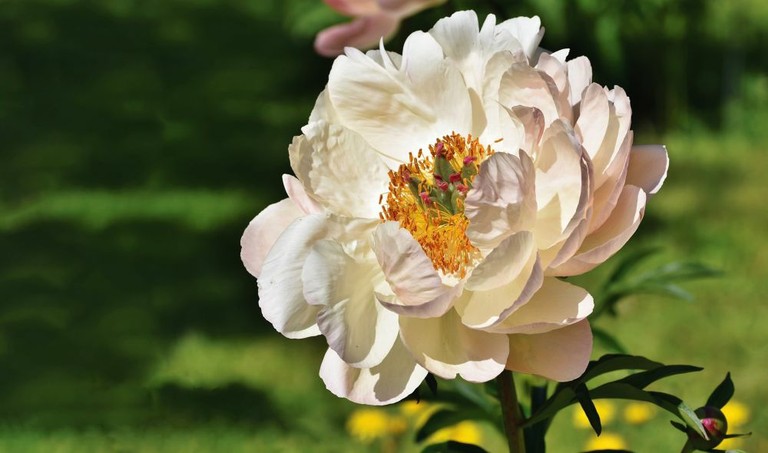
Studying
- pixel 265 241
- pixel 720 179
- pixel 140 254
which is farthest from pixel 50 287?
pixel 265 241

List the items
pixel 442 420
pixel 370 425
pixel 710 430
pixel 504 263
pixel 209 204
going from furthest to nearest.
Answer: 1. pixel 209 204
2. pixel 370 425
3. pixel 442 420
4. pixel 710 430
5. pixel 504 263

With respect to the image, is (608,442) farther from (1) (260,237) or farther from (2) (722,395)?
(1) (260,237)

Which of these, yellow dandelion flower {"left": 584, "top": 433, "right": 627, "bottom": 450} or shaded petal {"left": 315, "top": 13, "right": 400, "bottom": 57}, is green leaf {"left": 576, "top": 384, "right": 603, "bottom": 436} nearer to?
shaded petal {"left": 315, "top": 13, "right": 400, "bottom": 57}

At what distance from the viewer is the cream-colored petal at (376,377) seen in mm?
750

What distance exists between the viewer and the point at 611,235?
758 millimetres

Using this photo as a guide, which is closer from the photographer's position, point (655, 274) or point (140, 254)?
point (655, 274)

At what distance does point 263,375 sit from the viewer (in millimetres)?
2727

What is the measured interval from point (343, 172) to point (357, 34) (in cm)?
56

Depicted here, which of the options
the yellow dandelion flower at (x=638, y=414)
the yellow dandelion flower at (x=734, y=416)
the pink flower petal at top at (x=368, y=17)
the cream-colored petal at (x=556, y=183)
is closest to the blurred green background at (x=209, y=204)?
the yellow dandelion flower at (x=638, y=414)

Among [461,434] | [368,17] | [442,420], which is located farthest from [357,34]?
[461,434]

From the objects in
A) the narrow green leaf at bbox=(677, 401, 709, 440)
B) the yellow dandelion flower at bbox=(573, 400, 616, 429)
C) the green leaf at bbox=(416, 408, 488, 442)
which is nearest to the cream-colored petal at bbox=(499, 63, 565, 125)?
the narrow green leaf at bbox=(677, 401, 709, 440)

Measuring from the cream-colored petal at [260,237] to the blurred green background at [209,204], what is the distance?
911mm

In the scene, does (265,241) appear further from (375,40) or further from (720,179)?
(720,179)

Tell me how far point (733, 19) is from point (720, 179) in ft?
4.08
